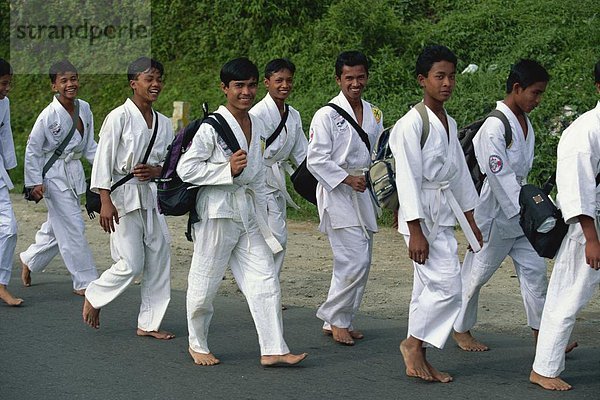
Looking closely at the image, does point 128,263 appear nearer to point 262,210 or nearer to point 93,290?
point 93,290

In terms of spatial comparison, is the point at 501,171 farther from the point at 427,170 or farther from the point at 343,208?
the point at 343,208

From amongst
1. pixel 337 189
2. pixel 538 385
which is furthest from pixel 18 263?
pixel 538 385

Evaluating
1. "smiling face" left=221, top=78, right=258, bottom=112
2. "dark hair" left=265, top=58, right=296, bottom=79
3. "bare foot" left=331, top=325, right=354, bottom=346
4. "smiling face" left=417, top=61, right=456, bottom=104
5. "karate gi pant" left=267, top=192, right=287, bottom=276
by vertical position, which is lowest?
"bare foot" left=331, top=325, right=354, bottom=346

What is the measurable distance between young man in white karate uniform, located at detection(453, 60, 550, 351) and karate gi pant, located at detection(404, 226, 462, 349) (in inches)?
28.9

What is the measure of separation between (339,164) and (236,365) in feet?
5.48

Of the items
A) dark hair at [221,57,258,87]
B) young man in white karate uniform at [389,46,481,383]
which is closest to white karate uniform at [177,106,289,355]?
dark hair at [221,57,258,87]

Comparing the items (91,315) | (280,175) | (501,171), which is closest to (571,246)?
(501,171)

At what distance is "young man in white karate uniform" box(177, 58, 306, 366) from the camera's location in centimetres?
656

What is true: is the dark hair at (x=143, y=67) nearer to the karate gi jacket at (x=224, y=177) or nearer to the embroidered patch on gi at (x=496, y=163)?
the karate gi jacket at (x=224, y=177)

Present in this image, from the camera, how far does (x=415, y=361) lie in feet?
20.6

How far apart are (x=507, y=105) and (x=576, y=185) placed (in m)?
1.30

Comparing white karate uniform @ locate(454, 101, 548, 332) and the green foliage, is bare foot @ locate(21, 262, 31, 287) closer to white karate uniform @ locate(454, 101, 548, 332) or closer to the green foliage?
white karate uniform @ locate(454, 101, 548, 332)

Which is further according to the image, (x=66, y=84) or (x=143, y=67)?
(x=66, y=84)

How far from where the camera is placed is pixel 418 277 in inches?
251
